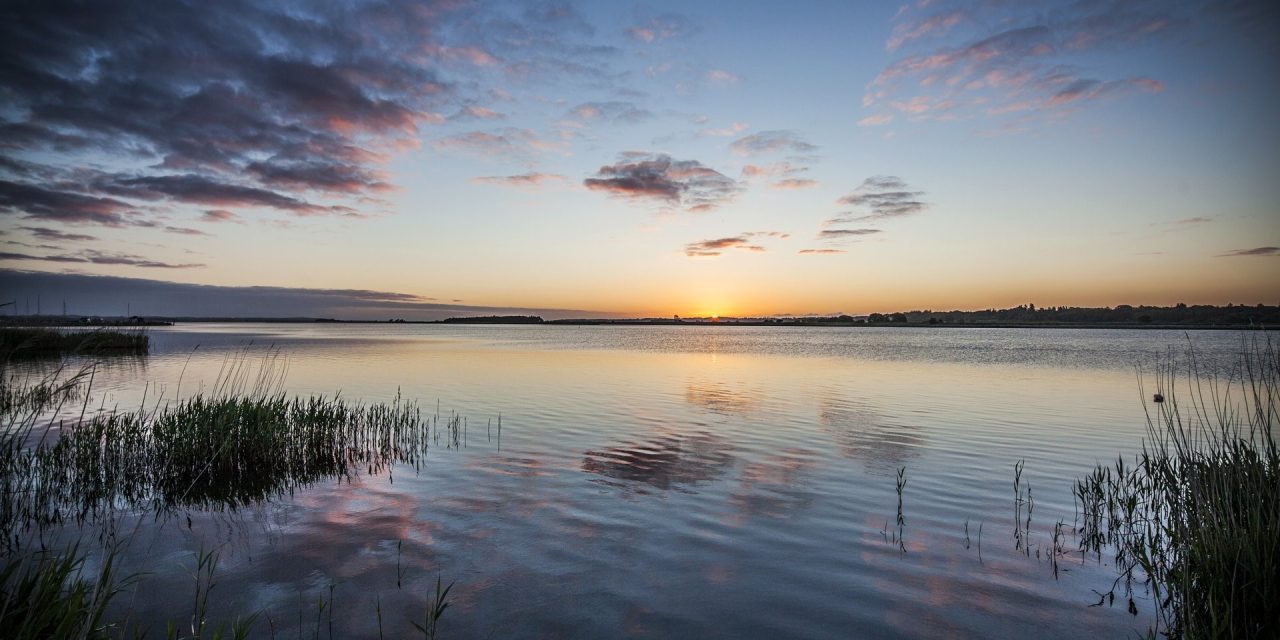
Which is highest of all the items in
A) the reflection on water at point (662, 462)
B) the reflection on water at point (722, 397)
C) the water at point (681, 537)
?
the water at point (681, 537)

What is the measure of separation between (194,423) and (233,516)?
4.62 metres

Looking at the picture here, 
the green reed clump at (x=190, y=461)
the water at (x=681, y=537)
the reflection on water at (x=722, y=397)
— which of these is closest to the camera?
the water at (x=681, y=537)

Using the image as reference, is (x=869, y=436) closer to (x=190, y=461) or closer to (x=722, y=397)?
(x=722, y=397)

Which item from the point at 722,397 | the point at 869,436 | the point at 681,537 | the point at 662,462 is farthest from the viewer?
the point at 722,397

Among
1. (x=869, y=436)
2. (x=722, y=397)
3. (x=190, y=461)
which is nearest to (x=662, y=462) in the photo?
(x=869, y=436)

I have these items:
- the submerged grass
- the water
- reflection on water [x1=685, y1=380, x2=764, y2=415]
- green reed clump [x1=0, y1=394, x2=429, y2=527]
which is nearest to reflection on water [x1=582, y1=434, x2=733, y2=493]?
the water

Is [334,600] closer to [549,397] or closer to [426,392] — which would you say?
[549,397]

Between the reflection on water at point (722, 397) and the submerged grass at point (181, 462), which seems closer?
the submerged grass at point (181, 462)

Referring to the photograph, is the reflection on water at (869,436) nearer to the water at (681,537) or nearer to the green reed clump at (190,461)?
the water at (681,537)

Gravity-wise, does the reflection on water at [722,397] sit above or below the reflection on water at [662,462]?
below

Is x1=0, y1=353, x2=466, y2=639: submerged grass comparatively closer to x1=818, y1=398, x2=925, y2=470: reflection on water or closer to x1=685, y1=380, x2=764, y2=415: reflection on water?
x1=818, y1=398, x2=925, y2=470: reflection on water

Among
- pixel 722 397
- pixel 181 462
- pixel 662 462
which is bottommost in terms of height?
pixel 722 397

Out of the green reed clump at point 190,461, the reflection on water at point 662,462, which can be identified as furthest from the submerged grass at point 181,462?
the reflection on water at point 662,462

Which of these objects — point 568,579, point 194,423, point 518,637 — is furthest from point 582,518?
point 194,423
